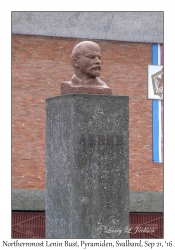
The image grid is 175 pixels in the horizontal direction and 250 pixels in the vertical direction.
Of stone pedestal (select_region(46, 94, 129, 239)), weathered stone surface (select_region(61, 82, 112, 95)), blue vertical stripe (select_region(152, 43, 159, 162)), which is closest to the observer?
stone pedestal (select_region(46, 94, 129, 239))

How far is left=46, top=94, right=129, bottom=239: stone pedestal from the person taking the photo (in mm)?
7957

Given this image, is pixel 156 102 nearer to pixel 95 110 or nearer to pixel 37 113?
pixel 37 113

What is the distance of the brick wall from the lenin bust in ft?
19.6

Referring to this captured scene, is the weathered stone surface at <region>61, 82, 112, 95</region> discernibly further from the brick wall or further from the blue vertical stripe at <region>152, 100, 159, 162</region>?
the blue vertical stripe at <region>152, 100, 159, 162</region>

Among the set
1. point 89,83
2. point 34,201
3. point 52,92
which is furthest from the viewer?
point 52,92

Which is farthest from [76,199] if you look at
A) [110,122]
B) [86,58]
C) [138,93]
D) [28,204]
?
[138,93]

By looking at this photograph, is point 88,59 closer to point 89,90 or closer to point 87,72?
point 87,72

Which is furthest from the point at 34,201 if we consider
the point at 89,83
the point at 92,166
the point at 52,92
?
the point at 92,166

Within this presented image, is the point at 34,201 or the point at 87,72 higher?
the point at 87,72

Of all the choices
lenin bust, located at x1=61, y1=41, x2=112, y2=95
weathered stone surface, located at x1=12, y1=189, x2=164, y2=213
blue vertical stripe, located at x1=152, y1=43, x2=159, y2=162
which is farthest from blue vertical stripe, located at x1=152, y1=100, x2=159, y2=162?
lenin bust, located at x1=61, y1=41, x2=112, y2=95

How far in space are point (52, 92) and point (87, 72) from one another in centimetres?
617

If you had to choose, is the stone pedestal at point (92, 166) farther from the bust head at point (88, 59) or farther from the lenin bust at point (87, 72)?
the bust head at point (88, 59)

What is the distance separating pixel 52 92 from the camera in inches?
571

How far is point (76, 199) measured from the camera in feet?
26.0
